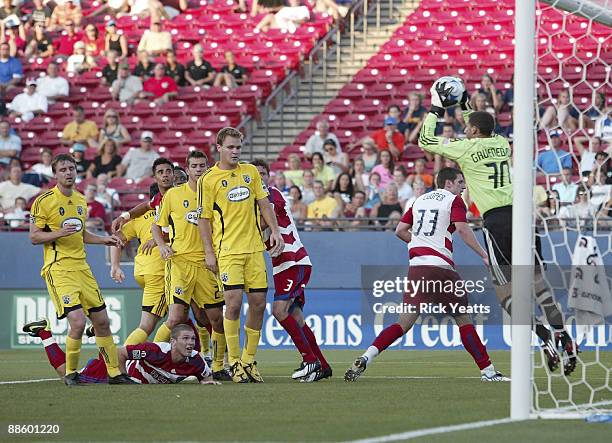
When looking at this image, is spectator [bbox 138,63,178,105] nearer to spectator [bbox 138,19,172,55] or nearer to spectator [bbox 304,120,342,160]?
spectator [bbox 138,19,172,55]

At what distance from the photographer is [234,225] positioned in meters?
10.7

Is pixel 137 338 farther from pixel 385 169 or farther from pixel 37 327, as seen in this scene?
pixel 385 169

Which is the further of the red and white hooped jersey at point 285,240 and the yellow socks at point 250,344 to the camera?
the red and white hooped jersey at point 285,240

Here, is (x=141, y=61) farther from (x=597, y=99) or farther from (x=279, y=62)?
(x=597, y=99)

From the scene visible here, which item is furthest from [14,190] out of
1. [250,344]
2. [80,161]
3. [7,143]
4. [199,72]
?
[250,344]

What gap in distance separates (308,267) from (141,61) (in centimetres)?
1398

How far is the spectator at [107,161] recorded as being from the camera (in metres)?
21.7

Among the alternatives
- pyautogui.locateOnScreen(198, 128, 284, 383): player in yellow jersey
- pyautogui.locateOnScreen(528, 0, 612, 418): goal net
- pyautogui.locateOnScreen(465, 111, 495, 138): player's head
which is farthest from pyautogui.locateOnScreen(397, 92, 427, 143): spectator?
pyautogui.locateOnScreen(198, 128, 284, 383): player in yellow jersey

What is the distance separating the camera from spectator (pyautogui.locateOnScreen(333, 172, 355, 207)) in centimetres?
1919

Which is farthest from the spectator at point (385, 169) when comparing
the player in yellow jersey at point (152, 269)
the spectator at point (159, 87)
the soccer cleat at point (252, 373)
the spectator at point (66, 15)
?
the spectator at point (66, 15)

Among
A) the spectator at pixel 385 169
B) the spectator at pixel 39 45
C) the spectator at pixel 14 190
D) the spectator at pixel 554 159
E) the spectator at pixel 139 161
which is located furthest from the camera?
the spectator at pixel 39 45

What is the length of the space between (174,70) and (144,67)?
26.4 inches

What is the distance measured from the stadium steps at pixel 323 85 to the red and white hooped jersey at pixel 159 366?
12.0 meters

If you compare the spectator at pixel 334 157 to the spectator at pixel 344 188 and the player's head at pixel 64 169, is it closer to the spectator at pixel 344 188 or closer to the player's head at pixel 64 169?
the spectator at pixel 344 188
